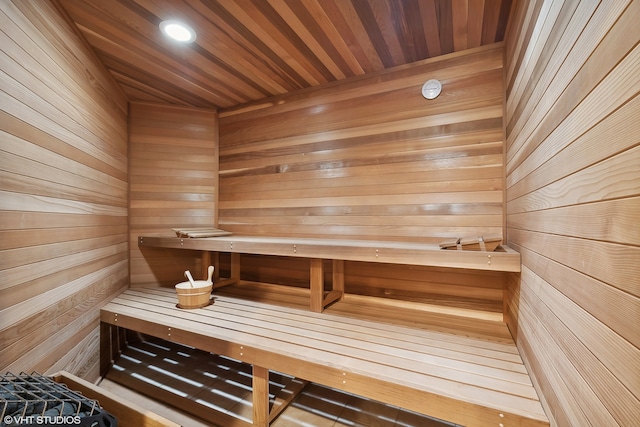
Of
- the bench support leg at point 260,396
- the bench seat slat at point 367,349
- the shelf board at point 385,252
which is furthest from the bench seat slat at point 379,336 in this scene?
the shelf board at point 385,252

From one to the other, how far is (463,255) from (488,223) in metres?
0.59

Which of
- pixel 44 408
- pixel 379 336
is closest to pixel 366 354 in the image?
pixel 379 336

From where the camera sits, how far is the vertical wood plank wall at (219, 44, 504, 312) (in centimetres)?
200

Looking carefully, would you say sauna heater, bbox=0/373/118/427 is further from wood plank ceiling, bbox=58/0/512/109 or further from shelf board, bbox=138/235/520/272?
wood plank ceiling, bbox=58/0/512/109

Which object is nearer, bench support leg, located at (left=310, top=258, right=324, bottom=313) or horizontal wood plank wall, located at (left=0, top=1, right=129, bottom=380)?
horizontal wood plank wall, located at (left=0, top=1, right=129, bottom=380)

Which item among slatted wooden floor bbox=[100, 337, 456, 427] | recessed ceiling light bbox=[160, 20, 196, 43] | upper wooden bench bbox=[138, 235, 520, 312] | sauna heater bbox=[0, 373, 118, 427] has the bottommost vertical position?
slatted wooden floor bbox=[100, 337, 456, 427]

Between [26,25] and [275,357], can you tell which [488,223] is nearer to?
[275,357]

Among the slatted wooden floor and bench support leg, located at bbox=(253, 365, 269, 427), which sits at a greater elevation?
bench support leg, located at bbox=(253, 365, 269, 427)

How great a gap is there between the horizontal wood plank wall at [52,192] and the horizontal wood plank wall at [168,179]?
387mm

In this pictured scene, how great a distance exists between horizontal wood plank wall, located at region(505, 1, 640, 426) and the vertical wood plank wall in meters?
0.66

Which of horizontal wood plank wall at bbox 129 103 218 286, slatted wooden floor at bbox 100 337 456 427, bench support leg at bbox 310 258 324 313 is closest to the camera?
slatted wooden floor at bbox 100 337 456 427

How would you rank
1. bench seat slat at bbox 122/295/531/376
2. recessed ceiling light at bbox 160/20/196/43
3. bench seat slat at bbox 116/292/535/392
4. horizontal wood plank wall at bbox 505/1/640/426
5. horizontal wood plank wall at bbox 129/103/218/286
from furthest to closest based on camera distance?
horizontal wood plank wall at bbox 129/103/218/286, recessed ceiling light at bbox 160/20/196/43, bench seat slat at bbox 122/295/531/376, bench seat slat at bbox 116/292/535/392, horizontal wood plank wall at bbox 505/1/640/426

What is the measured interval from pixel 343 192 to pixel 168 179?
1.84 metres

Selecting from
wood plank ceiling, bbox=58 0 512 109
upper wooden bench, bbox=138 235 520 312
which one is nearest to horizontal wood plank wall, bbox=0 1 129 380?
wood plank ceiling, bbox=58 0 512 109
